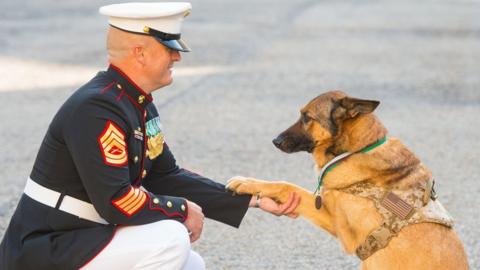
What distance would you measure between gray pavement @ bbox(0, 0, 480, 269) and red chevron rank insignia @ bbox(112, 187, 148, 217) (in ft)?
5.11

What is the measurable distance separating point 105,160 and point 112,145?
6cm

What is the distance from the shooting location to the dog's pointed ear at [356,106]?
425cm

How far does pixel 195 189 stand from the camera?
4305mm

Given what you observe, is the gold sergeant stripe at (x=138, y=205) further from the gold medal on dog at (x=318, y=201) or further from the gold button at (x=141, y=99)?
the gold medal on dog at (x=318, y=201)

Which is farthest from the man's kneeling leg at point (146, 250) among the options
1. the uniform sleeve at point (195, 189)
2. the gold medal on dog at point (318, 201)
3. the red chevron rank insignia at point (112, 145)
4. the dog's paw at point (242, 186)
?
the gold medal on dog at point (318, 201)

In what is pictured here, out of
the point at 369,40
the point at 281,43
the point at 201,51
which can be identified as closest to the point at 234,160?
the point at 201,51

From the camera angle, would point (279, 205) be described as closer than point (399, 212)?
No

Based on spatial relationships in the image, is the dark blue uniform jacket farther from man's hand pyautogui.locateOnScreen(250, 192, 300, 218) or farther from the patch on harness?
the patch on harness

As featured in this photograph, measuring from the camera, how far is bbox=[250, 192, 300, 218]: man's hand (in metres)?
4.44

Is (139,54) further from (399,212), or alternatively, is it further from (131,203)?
(399,212)

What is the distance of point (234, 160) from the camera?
293 inches

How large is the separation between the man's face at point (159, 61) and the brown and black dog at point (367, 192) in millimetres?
799

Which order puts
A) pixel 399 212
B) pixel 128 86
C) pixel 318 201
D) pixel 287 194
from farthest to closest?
pixel 287 194 < pixel 318 201 < pixel 399 212 < pixel 128 86

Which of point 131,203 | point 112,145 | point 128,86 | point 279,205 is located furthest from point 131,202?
point 279,205
